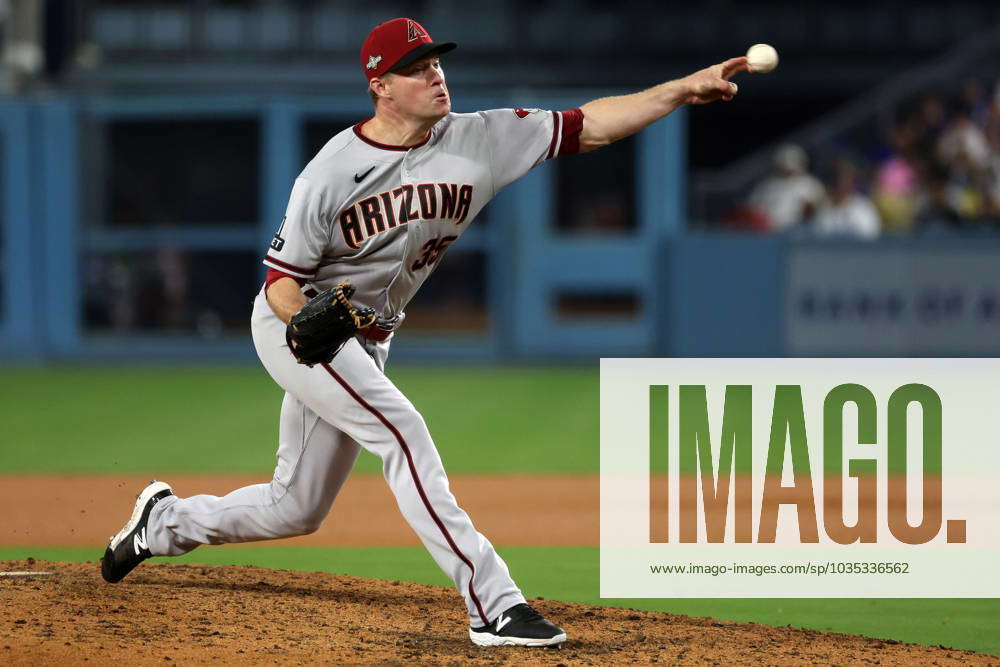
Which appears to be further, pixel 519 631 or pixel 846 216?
pixel 846 216

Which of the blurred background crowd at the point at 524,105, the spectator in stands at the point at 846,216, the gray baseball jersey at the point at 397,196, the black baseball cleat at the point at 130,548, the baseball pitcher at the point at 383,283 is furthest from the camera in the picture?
the blurred background crowd at the point at 524,105

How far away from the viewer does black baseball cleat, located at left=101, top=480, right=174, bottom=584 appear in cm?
507

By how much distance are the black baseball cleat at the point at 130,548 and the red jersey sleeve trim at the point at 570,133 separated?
190cm

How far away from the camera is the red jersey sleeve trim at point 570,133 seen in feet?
16.0

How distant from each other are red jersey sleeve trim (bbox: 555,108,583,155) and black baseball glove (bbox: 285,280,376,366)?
1.01 metres

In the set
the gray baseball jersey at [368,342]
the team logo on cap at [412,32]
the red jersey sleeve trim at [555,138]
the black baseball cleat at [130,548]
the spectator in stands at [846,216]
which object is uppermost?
the spectator in stands at [846,216]

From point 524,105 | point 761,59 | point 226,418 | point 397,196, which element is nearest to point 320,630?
point 397,196

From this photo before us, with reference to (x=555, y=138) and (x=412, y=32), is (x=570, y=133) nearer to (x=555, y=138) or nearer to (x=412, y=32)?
(x=555, y=138)

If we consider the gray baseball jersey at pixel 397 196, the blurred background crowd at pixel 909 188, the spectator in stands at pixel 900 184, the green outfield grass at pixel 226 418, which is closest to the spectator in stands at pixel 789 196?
the blurred background crowd at pixel 909 188

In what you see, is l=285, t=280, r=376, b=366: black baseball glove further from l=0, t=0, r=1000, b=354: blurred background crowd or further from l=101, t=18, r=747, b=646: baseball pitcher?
l=0, t=0, r=1000, b=354: blurred background crowd

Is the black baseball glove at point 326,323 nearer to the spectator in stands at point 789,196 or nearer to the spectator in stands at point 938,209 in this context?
the spectator in stands at point 789,196

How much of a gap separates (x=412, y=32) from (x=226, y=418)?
6808 millimetres

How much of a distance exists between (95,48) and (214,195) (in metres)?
Result: 3.38

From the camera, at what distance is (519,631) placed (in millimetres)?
4340
